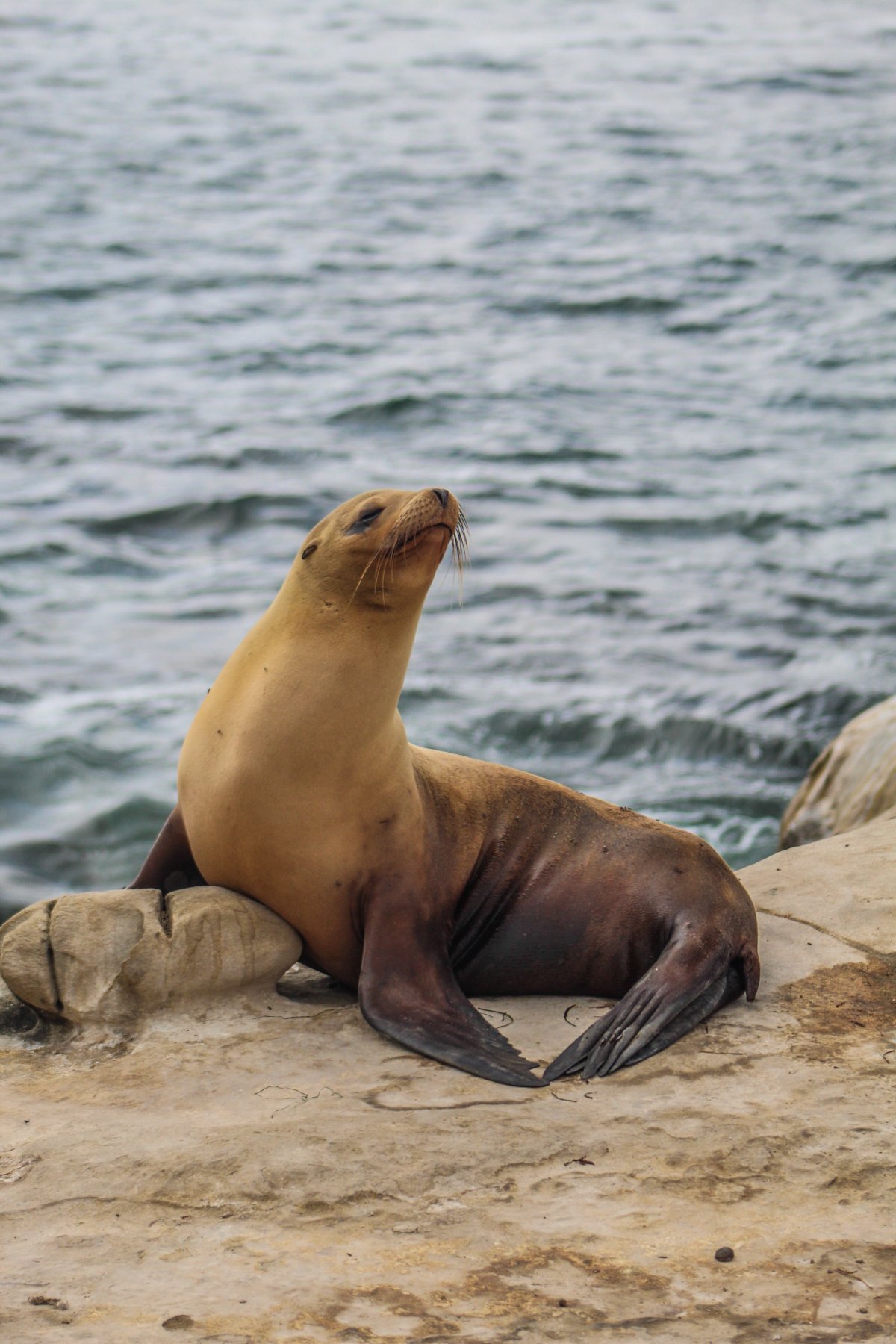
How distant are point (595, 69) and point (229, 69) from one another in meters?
6.59

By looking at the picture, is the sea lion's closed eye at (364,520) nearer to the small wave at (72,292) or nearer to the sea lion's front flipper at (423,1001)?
the sea lion's front flipper at (423,1001)

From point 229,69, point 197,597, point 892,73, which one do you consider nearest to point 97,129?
point 229,69

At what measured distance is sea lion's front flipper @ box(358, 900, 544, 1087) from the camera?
13.6 ft

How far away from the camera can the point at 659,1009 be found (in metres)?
4.38

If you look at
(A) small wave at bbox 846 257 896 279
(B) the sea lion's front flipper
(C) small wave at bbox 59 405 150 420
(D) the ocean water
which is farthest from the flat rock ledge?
(A) small wave at bbox 846 257 896 279

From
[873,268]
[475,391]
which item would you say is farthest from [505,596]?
[873,268]

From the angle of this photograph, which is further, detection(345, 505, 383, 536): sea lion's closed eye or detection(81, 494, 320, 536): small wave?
detection(81, 494, 320, 536): small wave

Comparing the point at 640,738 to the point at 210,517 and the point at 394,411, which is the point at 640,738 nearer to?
the point at 210,517

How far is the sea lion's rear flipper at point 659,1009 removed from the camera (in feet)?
13.7

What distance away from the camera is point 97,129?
24969 mm

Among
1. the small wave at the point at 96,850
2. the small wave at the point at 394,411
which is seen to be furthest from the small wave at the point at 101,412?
the small wave at the point at 96,850

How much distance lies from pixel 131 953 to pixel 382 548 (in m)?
1.28

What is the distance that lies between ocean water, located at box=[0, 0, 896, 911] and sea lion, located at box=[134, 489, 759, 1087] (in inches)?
126

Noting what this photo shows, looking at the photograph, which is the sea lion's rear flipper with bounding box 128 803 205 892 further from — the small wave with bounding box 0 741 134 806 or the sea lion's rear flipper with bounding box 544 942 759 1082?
the small wave with bounding box 0 741 134 806
